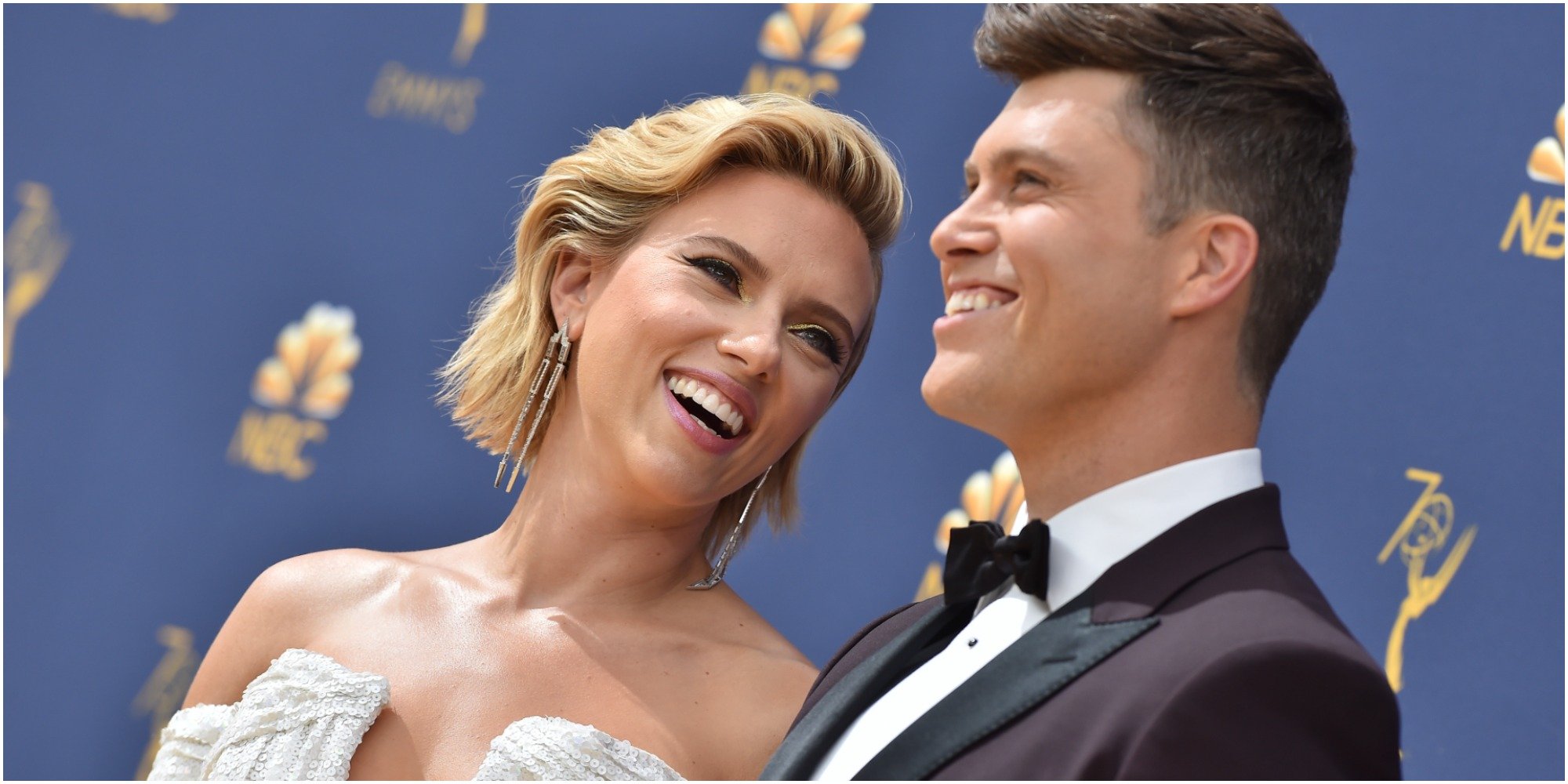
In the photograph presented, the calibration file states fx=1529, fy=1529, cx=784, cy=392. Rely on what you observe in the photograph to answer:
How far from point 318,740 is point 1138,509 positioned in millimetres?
1280

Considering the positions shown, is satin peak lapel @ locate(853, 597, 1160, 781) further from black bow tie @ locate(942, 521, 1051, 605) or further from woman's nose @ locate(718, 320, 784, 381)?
woman's nose @ locate(718, 320, 784, 381)

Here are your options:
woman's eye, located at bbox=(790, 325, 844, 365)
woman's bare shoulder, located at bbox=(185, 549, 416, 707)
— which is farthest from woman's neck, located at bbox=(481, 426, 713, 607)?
woman's eye, located at bbox=(790, 325, 844, 365)

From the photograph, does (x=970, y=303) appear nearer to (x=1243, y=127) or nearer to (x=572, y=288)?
(x=1243, y=127)

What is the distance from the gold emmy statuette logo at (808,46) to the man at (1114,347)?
1.50m

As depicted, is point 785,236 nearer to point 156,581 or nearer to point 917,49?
point 917,49

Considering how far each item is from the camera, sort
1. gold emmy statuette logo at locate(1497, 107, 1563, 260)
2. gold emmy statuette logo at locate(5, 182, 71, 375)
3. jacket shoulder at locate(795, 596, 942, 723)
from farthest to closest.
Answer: gold emmy statuette logo at locate(5, 182, 71, 375), gold emmy statuette logo at locate(1497, 107, 1563, 260), jacket shoulder at locate(795, 596, 942, 723)

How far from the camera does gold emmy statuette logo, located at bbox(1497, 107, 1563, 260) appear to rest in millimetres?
2652

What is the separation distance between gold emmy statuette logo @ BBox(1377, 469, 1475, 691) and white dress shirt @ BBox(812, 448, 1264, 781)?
4.04 feet

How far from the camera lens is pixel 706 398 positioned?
2.30 m

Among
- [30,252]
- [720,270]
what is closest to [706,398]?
[720,270]

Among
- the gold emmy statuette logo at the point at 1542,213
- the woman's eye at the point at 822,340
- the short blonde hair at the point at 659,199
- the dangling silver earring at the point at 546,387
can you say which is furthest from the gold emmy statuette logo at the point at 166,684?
the gold emmy statuette logo at the point at 1542,213

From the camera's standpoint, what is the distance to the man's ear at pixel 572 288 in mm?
2536

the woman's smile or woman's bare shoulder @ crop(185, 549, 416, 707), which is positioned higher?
the woman's smile

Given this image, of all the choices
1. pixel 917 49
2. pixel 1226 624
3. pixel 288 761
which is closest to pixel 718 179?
pixel 917 49
